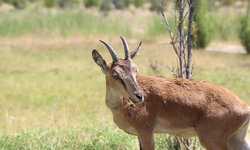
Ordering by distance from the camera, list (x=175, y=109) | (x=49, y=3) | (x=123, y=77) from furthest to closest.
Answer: (x=49, y=3), (x=175, y=109), (x=123, y=77)

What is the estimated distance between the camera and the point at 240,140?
3.43m

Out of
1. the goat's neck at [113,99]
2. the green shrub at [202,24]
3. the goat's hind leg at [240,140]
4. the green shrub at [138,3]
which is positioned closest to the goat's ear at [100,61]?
the goat's neck at [113,99]

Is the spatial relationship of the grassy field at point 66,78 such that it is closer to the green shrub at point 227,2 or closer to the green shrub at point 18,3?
the green shrub at point 18,3

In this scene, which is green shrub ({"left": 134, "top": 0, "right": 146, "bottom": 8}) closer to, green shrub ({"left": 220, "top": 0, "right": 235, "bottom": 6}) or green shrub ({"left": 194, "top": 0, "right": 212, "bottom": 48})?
green shrub ({"left": 220, "top": 0, "right": 235, "bottom": 6})

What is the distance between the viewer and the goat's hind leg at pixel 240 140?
11.1 feet

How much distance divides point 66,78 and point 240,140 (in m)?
8.64

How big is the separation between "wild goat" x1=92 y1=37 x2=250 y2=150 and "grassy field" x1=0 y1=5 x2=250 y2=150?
1116 mm

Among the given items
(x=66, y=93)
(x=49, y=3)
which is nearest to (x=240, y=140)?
(x=66, y=93)

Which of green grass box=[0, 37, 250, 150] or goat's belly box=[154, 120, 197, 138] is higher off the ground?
goat's belly box=[154, 120, 197, 138]

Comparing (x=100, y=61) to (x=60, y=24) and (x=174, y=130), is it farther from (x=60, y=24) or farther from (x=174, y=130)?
(x=60, y=24)

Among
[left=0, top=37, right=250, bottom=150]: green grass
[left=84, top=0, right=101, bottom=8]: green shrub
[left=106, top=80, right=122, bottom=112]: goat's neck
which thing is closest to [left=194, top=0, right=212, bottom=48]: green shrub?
[left=0, top=37, right=250, bottom=150]: green grass

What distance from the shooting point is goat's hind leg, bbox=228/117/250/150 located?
Answer: 3394 millimetres

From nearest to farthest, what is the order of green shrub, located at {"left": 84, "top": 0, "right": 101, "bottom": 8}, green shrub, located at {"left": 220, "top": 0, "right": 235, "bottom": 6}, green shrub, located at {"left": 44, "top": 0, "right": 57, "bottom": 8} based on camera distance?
green shrub, located at {"left": 44, "top": 0, "right": 57, "bottom": 8} → green shrub, located at {"left": 84, "top": 0, "right": 101, "bottom": 8} → green shrub, located at {"left": 220, "top": 0, "right": 235, "bottom": 6}

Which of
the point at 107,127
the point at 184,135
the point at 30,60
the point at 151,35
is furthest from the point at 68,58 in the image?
the point at 184,135
